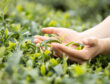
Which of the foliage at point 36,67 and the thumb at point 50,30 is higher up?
the thumb at point 50,30

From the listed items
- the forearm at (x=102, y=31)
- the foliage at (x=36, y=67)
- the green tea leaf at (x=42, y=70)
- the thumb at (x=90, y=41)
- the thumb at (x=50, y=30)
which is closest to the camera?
the foliage at (x=36, y=67)

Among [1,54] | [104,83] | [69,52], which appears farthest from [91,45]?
[1,54]

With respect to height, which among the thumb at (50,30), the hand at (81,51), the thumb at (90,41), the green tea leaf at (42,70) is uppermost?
the thumb at (50,30)

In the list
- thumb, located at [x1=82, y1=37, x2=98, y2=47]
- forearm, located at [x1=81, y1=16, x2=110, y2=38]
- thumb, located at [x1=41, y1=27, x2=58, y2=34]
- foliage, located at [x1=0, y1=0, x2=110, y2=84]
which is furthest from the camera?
thumb, located at [x1=41, y1=27, x2=58, y2=34]

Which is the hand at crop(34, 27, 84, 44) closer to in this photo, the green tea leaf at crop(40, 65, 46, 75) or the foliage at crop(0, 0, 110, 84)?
the foliage at crop(0, 0, 110, 84)

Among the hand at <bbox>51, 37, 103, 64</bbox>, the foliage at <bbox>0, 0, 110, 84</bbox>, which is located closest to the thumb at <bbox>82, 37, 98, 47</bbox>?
the hand at <bbox>51, 37, 103, 64</bbox>

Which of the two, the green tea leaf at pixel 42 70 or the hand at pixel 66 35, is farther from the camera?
the hand at pixel 66 35

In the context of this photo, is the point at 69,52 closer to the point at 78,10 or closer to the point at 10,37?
the point at 10,37

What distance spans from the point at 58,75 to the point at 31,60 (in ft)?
0.90

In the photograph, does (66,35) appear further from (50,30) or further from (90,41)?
(90,41)

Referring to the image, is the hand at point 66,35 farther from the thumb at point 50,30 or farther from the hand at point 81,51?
the hand at point 81,51

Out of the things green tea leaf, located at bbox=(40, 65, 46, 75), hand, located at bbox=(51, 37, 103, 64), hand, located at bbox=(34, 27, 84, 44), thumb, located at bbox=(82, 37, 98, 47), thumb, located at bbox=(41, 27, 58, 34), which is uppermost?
thumb, located at bbox=(41, 27, 58, 34)

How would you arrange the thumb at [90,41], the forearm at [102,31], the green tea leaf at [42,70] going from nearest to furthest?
the green tea leaf at [42,70], the thumb at [90,41], the forearm at [102,31]

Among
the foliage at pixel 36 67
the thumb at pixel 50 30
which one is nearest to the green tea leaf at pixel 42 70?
the foliage at pixel 36 67
